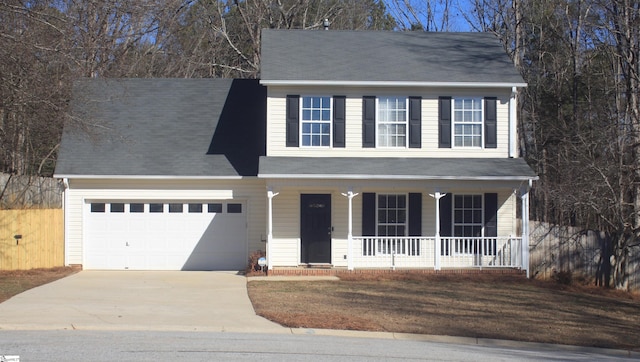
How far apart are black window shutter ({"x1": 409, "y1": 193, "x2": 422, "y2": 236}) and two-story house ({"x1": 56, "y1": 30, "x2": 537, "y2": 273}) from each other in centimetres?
4

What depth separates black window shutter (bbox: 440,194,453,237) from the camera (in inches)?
951

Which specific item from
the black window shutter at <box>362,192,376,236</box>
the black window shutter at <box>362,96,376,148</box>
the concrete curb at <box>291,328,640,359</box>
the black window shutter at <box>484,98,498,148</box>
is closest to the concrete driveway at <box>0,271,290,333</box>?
the concrete curb at <box>291,328,640,359</box>

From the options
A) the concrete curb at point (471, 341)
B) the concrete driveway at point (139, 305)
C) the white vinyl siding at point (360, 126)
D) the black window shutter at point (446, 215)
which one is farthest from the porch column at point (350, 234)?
the concrete curb at point (471, 341)

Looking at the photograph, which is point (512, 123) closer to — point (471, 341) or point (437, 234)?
point (437, 234)

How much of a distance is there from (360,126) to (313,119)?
1456 mm

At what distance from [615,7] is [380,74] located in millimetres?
7946

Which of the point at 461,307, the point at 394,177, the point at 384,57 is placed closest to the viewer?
the point at 461,307

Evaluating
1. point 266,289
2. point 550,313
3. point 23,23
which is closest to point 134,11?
point 23,23

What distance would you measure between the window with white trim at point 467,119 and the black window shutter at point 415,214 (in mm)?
2072

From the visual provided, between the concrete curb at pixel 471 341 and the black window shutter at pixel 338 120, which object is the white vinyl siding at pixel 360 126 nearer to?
the black window shutter at pixel 338 120

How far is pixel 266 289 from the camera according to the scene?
20.0m

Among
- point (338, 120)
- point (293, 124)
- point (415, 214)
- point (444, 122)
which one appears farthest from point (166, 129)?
point (444, 122)

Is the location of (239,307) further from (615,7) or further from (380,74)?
(615,7)

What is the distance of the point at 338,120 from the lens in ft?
78.1
